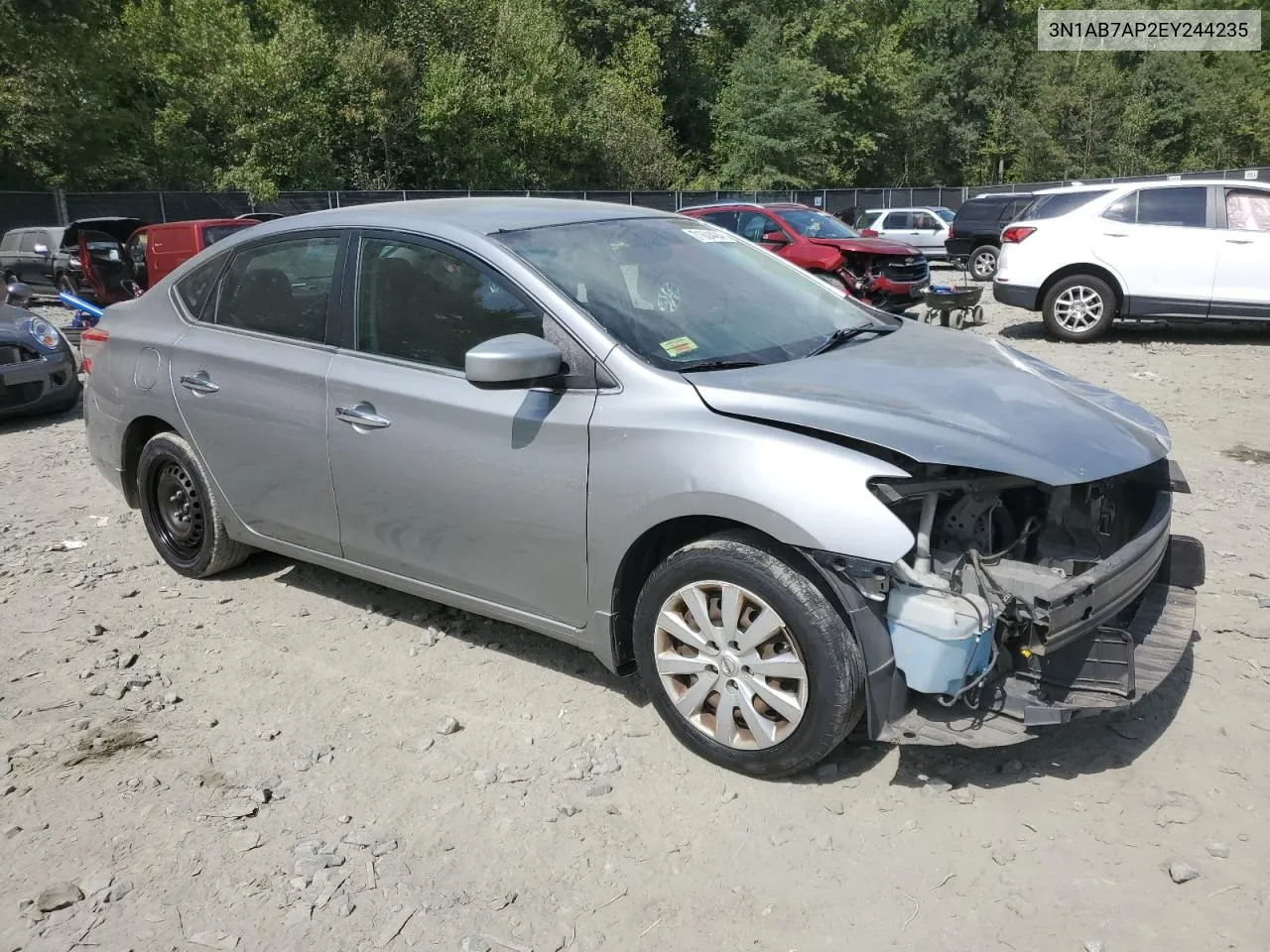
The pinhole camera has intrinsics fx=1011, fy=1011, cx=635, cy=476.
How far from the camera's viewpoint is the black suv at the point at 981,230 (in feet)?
67.3

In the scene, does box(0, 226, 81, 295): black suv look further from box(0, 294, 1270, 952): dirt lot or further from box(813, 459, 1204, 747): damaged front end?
box(813, 459, 1204, 747): damaged front end

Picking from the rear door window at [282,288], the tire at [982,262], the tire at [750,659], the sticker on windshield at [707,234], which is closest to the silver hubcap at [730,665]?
the tire at [750,659]

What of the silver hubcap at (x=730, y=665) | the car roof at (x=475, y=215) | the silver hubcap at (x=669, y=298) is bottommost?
the silver hubcap at (x=730, y=665)

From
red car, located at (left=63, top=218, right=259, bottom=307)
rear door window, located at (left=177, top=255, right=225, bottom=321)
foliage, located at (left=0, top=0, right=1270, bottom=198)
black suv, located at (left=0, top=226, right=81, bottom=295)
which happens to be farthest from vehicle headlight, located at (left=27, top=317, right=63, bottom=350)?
foliage, located at (left=0, top=0, right=1270, bottom=198)

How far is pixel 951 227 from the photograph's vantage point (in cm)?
2159

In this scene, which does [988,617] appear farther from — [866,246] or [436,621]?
[866,246]

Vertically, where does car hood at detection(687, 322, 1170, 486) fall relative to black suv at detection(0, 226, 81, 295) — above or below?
below

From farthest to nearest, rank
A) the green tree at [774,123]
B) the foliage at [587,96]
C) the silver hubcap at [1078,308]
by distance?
the green tree at [774,123]
the foliage at [587,96]
the silver hubcap at [1078,308]

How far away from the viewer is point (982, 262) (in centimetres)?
2066

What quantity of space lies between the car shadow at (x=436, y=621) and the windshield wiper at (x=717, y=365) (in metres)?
1.27

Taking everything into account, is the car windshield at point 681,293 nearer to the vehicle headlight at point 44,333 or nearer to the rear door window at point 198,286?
the rear door window at point 198,286

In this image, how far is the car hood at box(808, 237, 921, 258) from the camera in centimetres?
1414

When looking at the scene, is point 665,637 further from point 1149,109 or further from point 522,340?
point 1149,109

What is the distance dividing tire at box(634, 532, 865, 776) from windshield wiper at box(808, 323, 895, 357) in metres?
0.95
